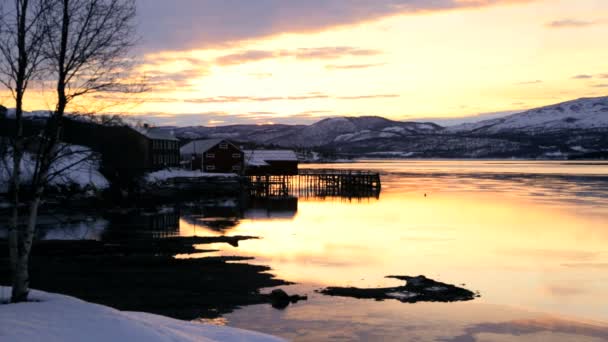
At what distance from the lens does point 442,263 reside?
29500 mm

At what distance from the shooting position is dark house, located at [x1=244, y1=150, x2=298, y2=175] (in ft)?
307

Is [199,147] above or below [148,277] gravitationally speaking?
above

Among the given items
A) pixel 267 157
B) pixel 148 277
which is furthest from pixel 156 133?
pixel 148 277

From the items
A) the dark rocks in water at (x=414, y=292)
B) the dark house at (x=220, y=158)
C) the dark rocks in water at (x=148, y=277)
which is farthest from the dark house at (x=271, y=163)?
the dark rocks in water at (x=414, y=292)

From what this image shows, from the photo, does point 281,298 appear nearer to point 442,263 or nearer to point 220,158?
point 442,263

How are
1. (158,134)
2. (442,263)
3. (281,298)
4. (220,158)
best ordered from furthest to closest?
1. (220,158)
2. (158,134)
3. (442,263)
4. (281,298)

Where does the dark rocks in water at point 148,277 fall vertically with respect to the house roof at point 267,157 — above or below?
below

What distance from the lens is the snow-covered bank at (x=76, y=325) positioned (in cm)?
932

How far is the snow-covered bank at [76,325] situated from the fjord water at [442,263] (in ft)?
22.5

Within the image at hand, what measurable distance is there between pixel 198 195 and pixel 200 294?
5209 cm

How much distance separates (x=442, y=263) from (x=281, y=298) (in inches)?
445

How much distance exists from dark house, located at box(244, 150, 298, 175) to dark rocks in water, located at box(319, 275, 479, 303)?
7037 centimetres

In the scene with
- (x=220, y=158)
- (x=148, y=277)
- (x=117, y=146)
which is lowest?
(x=148, y=277)

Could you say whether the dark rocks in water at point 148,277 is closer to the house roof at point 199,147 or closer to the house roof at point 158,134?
the house roof at point 158,134
